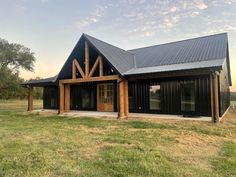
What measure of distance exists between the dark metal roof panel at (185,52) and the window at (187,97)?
1665mm

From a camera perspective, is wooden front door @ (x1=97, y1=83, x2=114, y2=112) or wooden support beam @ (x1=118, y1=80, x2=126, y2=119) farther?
wooden front door @ (x1=97, y1=83, x2=114, y2=112)

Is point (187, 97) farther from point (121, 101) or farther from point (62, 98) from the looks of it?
point (62, 98)

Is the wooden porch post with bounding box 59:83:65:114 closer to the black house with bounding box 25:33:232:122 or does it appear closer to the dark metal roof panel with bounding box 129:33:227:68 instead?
the black house with bounding box 25:33:232:122

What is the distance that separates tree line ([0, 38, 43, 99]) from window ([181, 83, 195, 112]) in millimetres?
18099

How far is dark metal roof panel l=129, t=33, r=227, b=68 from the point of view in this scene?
10340 millimetres

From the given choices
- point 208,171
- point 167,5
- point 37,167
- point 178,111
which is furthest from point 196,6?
point 37,167

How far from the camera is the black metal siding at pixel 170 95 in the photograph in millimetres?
9469

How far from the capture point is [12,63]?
2198 centimetres

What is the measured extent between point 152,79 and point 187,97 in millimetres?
2328

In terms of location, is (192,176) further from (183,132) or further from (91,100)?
(91,100)

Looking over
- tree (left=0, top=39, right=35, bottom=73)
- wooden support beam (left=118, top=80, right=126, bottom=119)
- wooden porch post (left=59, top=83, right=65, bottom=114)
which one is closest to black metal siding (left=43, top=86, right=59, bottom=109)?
wooden porch post (left=59, top=83, right=65, bottom=114)

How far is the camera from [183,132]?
6.06 metres

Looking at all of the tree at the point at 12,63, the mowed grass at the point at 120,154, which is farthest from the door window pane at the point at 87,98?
the tree at the point at 12,63

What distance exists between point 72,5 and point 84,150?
12628 millimetres
